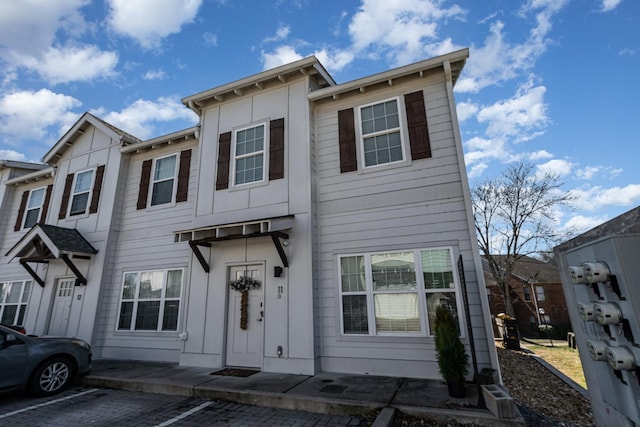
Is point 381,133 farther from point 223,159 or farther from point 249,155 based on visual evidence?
point 223,159

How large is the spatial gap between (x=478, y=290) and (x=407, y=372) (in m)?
1.97

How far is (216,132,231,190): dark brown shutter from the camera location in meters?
7.91

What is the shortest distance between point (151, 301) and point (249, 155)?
4.86m

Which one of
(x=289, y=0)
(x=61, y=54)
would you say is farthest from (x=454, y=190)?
(x=61, y=54)

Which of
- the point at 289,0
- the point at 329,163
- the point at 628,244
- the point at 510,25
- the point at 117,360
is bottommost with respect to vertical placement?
the point at 117,360

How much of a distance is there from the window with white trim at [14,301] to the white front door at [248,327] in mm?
8227

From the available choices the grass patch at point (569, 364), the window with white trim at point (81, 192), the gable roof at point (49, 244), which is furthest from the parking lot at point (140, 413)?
the grass patch at point (569, 364)

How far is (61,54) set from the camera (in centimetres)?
882

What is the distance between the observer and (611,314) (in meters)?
2.30

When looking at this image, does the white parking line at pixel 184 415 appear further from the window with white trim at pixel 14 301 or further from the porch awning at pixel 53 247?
the window with white trim at pixel 14 301

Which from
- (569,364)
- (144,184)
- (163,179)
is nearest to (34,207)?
(144,184)

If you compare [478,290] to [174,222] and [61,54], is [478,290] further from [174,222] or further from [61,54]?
[61,54]

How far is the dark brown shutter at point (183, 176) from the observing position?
879 cm

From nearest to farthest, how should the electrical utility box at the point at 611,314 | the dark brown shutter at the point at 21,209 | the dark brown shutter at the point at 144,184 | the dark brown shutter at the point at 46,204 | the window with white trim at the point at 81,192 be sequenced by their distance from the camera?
the electrical utility box at the point at 611,314
the dark brown shutter at the point at 144,184
the window with white trim at the point at 81,192
the dark brown shutter at the point at 46,204
the dark brown shutter at the point at 21,209
